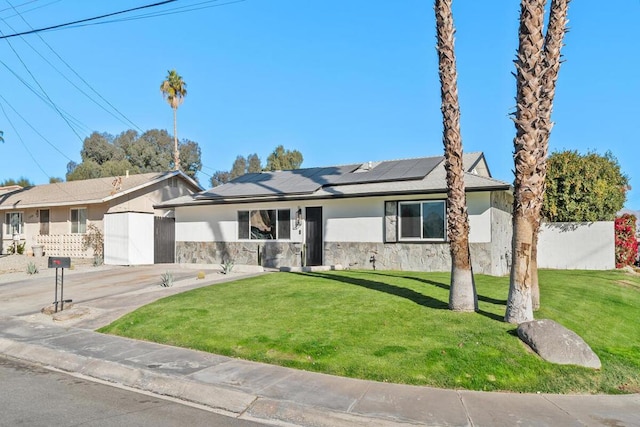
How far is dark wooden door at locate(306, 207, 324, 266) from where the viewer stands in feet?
61.1

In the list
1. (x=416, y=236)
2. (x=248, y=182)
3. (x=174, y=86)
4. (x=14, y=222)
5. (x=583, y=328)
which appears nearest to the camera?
(x=583, y=328)

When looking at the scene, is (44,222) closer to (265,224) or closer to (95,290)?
(265,224)

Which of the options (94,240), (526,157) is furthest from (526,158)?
(94,240)

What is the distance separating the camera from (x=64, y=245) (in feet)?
85.0

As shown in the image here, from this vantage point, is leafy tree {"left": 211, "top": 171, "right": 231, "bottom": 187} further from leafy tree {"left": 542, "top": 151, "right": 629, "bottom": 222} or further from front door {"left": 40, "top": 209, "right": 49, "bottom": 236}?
leafy tree {"left": 542, "top": 151, "right": 629, "bottom": 222}

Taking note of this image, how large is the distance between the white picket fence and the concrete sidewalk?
18.5 meters

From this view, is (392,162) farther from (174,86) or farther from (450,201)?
(174,86)

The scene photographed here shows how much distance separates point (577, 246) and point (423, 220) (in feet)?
28.4

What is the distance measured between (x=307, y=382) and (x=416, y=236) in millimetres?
10907

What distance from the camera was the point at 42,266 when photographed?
852 inches

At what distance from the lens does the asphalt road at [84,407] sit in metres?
5.14

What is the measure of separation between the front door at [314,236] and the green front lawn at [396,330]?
5.45m

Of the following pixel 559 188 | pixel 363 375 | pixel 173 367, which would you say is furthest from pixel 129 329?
pixel 559 188

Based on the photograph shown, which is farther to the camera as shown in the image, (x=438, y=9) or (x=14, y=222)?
(x=14, y=222)
